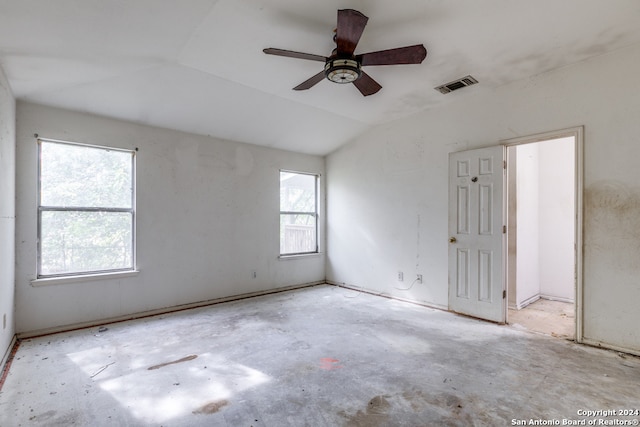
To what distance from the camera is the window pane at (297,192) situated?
5582mm

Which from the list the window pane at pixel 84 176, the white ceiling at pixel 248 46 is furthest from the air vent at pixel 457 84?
the window pane at pixel 84 176

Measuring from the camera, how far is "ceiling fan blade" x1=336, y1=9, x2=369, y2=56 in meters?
1.98

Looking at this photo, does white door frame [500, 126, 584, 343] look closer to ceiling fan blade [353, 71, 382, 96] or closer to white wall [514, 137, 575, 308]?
white wall [514, 137, 575, 308]

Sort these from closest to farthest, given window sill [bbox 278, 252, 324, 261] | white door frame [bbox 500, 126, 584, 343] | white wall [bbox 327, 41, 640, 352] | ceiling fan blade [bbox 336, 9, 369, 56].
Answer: ceiling fan blade [bbox 336, 9, 369, 56], white wall [bbox 327, 41, 640, 352], white door frame [bbox 500, 126, 584, 343], window sill [bbox 278, 252, 324, 261]

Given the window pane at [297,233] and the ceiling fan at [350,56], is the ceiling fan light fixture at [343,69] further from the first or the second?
the window pane at [297,233]

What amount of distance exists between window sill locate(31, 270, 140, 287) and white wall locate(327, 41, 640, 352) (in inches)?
132

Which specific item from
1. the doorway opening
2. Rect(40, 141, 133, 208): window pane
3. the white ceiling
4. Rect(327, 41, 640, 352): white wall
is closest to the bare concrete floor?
the doorway opening

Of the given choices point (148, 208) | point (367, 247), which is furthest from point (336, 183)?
point (148, 208)

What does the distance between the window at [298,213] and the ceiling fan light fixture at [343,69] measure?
3054 millimetres

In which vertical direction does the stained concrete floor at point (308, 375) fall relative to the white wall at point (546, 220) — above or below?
below

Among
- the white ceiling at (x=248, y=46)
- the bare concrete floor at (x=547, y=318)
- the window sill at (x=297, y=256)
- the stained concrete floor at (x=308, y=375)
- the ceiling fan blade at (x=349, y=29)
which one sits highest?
the white ceiling at (x=248, y=46)

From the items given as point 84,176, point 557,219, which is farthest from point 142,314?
point 557,219

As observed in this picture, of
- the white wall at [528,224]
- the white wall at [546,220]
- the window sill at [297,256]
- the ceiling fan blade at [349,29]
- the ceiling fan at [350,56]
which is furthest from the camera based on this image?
the window sill at [297,256]

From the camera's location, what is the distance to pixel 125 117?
12.5 feet
